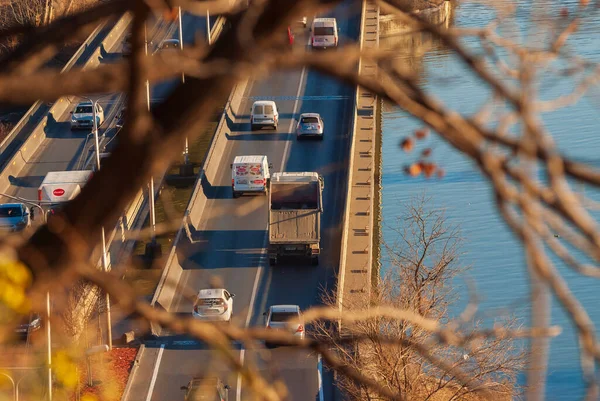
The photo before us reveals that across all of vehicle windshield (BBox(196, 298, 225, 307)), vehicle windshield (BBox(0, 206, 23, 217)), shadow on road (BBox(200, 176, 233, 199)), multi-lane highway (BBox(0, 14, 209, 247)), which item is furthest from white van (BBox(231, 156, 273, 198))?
vehicle windshield (BBox(196, 298, 225, 307))

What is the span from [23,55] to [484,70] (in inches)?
60.8

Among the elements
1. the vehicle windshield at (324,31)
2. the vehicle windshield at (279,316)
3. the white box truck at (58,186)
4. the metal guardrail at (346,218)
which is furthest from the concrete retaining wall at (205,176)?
the vehicle windshield at (324,31)

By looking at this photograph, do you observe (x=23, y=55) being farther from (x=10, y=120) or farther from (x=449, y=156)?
(x=10, y=120)

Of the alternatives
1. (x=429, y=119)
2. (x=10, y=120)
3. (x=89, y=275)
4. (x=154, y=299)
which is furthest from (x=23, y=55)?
(x=10, y=120)

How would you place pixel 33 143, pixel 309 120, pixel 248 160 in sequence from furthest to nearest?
1. pixel 33 143
2. pixel 309 120
3. pixel 248 160

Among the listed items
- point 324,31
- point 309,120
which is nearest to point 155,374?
point 309,120

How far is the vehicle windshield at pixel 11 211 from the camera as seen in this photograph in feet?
111

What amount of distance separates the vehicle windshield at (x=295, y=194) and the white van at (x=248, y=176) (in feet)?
16.7

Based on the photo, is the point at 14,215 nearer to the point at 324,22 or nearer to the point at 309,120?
the point at 309,120

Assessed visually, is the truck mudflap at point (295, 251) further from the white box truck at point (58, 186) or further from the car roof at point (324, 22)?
the car roof at point (324, 22)

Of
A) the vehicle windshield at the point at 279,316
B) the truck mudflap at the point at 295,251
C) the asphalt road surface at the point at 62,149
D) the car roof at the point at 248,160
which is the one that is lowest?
the asphalt road surface at the point at 62,149

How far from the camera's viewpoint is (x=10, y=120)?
5375 cm

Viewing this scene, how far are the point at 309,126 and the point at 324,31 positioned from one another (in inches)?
429

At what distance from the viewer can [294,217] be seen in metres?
31.6
